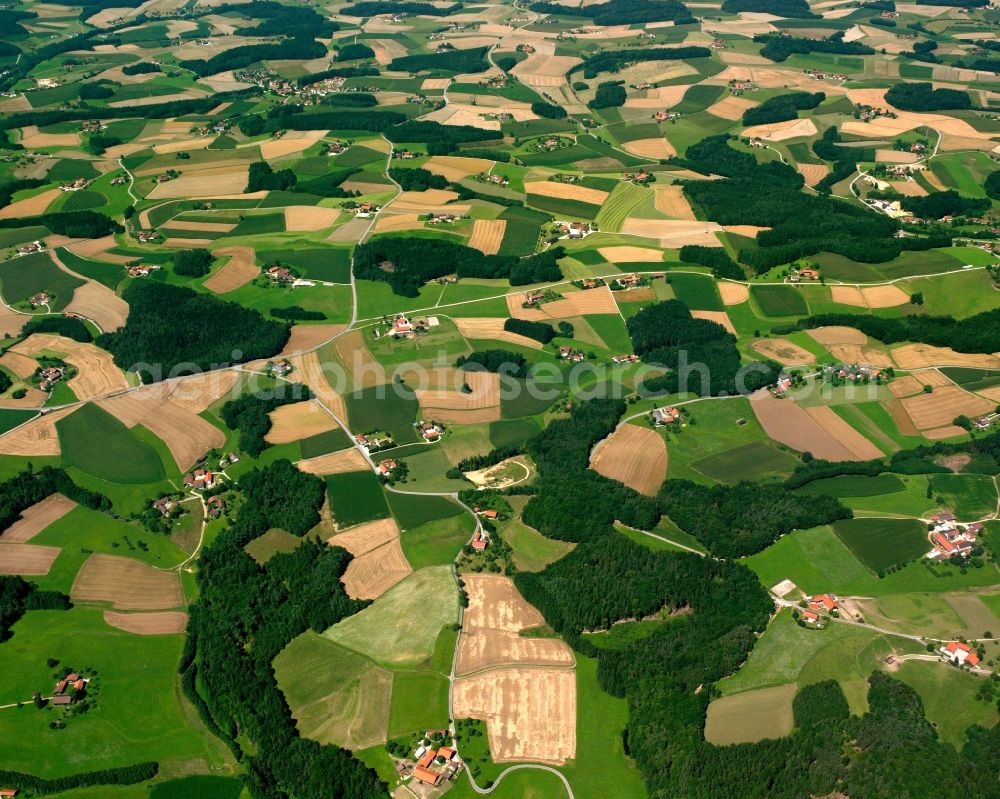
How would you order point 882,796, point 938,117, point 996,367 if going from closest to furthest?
point 882,796 → point 996,367 → point 938,117

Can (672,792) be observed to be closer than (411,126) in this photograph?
Yes

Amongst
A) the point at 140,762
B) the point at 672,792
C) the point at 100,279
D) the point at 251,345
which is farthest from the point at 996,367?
the point at 100,279

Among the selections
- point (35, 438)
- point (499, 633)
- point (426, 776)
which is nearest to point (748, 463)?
point (499, 633)

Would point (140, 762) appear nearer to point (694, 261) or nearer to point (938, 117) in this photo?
point (694, 261)

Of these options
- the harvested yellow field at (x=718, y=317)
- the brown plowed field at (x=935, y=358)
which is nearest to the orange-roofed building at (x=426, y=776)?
the harvested yellow field at (x=718, y=317)

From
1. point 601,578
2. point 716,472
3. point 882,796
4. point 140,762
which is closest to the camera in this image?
point 882,796

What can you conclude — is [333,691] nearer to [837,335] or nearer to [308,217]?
[837,335]
